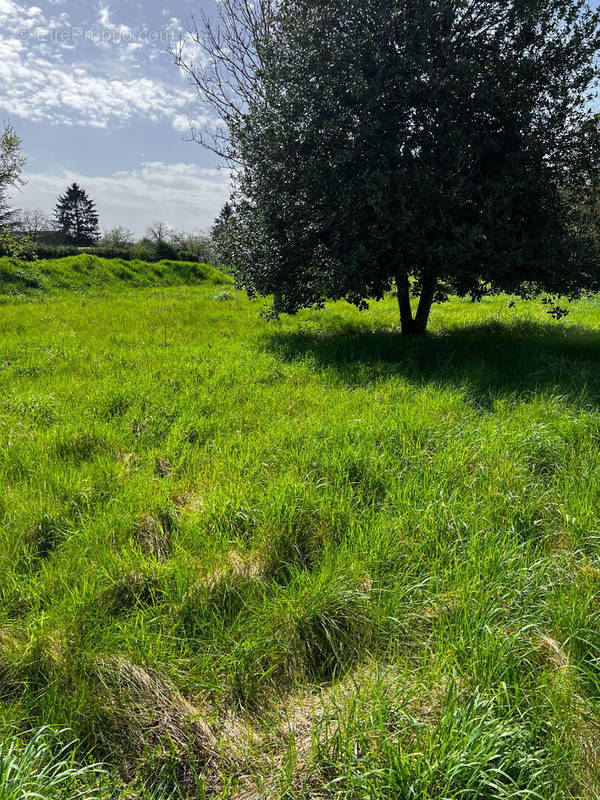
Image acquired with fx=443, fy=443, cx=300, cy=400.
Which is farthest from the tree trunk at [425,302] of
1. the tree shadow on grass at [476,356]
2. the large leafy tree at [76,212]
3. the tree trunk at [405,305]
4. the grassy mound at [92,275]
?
the large leafy tree at [76,212]

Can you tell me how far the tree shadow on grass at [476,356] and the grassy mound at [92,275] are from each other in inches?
531

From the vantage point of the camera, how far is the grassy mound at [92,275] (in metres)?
18.2

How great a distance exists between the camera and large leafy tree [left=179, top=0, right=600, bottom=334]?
7340 mm

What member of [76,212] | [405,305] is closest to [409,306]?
[405,305]

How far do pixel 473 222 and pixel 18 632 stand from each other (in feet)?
26.7

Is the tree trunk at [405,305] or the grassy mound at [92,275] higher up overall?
the grassy mound at [92,275]

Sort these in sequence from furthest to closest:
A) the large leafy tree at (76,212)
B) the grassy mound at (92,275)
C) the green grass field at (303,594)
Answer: the large leafy tree at (76,212)
the grassy mound at (92,275)
the green grass field at (303,594)

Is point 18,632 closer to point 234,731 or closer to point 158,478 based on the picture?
point 234,731

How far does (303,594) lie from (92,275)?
22324 millimetres

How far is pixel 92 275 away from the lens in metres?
21.2

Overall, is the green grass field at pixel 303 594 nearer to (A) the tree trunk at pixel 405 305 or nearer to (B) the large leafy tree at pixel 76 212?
(A) the tree trunk at pixel 405 305

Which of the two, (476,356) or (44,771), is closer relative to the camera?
(44,771)

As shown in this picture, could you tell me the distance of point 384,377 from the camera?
6684 millimetres

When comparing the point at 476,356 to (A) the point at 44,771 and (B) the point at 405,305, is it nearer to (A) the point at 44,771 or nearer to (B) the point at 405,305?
(B) the point at 405,305
